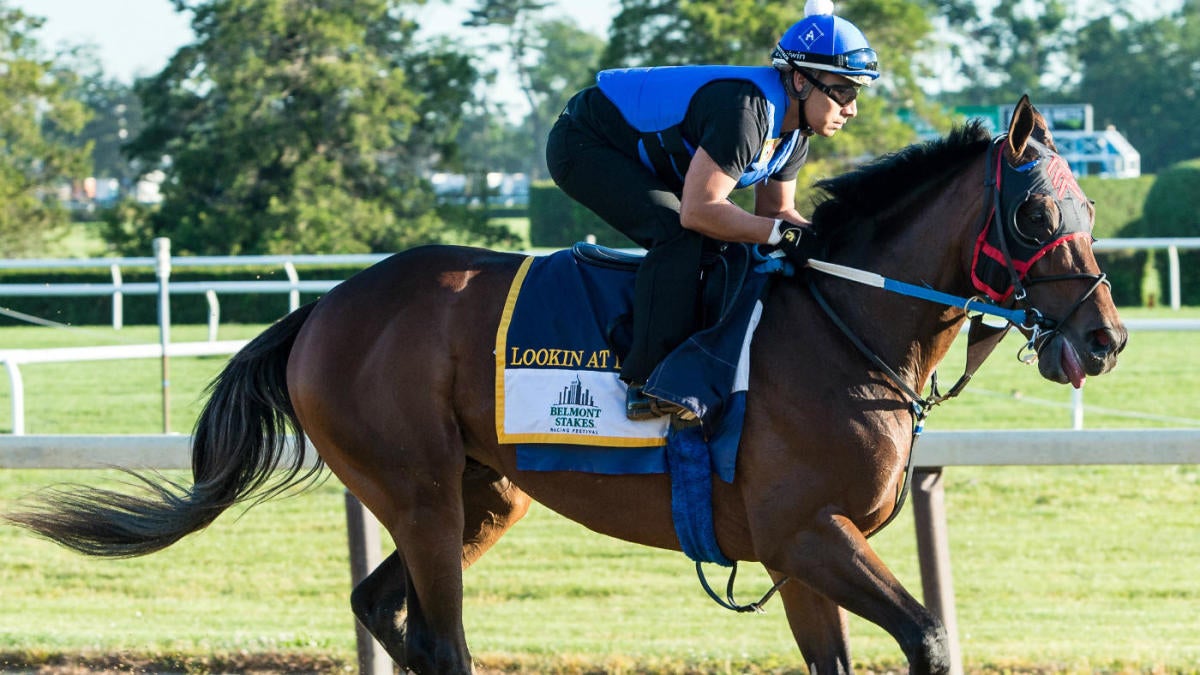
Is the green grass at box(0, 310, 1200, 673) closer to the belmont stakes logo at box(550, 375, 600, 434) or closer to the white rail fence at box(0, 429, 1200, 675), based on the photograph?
the white rail fence at box(0, 429, 1200, 675)

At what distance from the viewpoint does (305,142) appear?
24.2 metres

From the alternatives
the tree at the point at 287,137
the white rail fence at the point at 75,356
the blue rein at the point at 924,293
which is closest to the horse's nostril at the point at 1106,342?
the blue rein at the point at 924,293

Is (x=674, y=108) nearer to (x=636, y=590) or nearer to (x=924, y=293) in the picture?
(x=924, y=293)

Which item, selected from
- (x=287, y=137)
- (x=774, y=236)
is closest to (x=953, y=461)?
(x=774, y=236)

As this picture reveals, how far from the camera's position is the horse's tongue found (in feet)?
10.9

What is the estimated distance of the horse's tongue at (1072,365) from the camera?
131 inches

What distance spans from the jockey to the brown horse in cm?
20

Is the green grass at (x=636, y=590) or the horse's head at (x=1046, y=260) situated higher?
the horse's head at (x=1046, y=260)

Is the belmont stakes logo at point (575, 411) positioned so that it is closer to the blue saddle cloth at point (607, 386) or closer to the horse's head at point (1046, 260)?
the blue saddle cloth at point (607, 386)

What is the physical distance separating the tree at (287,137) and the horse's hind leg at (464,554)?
19.9 m

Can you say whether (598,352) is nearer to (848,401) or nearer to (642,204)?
(642,204)

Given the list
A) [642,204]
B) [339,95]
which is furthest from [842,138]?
[642,204]

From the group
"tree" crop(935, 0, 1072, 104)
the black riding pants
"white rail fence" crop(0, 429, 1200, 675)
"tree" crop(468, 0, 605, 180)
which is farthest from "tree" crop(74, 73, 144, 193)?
the black riding pants

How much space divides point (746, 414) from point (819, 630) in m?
0.67
